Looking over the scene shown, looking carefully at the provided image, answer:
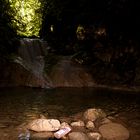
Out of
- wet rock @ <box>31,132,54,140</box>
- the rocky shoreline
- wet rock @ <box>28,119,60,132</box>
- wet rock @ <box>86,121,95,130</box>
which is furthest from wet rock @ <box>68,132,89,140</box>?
wet rock @ <box>86,121,95,130</box>

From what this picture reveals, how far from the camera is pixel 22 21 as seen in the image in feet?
74.4

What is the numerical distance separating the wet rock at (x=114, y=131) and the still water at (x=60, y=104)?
228 mm

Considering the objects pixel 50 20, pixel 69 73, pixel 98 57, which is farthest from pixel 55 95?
pixel 50 20

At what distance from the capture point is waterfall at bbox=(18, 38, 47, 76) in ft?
55.2

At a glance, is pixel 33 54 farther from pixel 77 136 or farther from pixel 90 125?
pixel 77 136

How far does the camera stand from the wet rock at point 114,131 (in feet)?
26.0

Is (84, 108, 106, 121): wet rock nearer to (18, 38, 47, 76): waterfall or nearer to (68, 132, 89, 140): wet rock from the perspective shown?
(68, 132, 89, 140): wet rock

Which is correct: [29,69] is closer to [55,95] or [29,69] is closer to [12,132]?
[55,95]

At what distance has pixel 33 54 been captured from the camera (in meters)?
18.7

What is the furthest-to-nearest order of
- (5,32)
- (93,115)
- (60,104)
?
(5,32) < (60,104) < (93,115)

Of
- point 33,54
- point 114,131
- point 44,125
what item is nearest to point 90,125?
point 114,131

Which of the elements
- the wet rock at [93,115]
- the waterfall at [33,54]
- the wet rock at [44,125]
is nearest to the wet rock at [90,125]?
the wet rock at [93,115]

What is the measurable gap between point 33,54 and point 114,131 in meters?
11.3

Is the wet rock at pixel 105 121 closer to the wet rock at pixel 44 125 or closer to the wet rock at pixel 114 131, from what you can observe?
the wet rock at pixel 114 131
